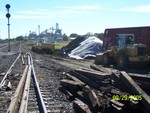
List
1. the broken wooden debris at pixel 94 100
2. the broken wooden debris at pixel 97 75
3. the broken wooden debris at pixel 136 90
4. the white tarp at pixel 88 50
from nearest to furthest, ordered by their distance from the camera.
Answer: the broken wooden debris at pixel 136 90
the broken wooden debris at pixel 94 100
the broken wooden debris at pixel 97 75
the white tarp at pixel 88 50

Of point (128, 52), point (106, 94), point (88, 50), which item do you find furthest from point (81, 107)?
point (88, 50)

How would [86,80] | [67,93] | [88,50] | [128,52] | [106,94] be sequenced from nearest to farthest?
[106,94], [67,93], [86,80], [128,52], [88,50]

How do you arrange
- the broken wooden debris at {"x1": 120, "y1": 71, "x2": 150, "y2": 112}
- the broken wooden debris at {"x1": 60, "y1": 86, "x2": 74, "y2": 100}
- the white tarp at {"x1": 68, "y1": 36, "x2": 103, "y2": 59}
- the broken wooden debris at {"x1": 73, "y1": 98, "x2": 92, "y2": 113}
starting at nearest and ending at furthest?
the broken wooden debris at {"x1": 120, "y1": 71, "x2": 150, "y2": 112}, the broken wooden debris at {"x1": 73, "y1": 98, "x2": 92, "y2": 113}, the broken wooden debris at {"x1": 60, "y1": 86, "x2": 74, "y2": 100}, the white tarp at {"x1": 68, "y1": 36, "x2": 103, "y2": 59}

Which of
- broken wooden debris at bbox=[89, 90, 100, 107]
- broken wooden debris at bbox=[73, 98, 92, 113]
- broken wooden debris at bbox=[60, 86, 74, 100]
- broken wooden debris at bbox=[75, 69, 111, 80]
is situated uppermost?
broken wooden debris at bbox=[75, 69, 111, 80]

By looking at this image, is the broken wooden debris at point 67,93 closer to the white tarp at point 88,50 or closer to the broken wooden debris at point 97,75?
the broken wooden debris at point 97,75

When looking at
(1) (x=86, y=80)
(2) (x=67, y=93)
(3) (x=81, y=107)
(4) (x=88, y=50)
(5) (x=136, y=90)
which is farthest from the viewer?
(4) (x=88, y=50)

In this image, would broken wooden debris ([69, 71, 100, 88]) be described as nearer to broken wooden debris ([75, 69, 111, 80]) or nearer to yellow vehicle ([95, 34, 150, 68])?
broken wooden debris ([75, 69, 111, 80])

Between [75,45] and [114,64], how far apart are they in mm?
19780

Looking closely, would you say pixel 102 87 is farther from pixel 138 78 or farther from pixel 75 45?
pixel 75 45

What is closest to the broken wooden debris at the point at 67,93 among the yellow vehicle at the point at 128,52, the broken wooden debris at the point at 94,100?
the broken wooden debris at the point at 94,100

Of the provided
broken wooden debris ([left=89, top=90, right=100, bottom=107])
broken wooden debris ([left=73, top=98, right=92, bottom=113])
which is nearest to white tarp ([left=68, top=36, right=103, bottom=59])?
broken wooden debris ([left=73, top=98, right=92, bottom=113])

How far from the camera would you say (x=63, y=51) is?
155 feet

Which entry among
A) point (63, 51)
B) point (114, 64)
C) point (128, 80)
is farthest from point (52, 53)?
point (128, 80)

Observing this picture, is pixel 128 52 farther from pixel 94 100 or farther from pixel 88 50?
pixel 94 100
